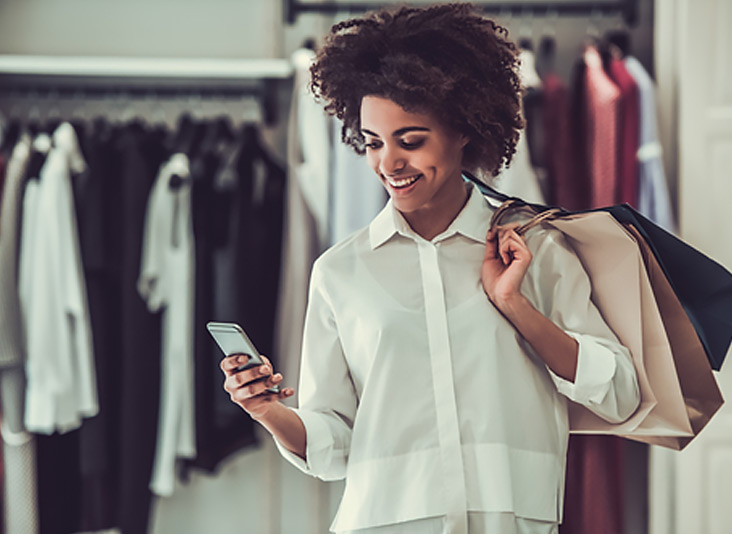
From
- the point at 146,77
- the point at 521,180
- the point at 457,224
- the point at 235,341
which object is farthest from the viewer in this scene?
the point at 146,77

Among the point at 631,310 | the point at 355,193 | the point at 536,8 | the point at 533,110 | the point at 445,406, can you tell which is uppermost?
the point at 536,8

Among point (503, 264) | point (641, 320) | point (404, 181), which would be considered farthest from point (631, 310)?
point (404, 181)

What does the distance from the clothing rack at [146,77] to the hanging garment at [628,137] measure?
87 centimetres

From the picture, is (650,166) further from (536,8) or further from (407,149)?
(407,149)

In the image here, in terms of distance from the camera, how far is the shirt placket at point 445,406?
82cm

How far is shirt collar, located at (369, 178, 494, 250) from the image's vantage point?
0.88 metres

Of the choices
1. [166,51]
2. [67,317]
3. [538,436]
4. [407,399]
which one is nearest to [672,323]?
[538,436]

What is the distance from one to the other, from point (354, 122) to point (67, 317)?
4.19ft

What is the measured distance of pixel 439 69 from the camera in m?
0.79

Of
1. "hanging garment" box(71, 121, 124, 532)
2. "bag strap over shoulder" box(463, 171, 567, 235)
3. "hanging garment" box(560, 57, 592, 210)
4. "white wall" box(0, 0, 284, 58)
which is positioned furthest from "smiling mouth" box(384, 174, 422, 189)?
"white wall" box(0, 0, 284, 58)

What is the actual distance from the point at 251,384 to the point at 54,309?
1.25m

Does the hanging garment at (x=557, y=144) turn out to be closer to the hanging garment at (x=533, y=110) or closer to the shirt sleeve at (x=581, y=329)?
the hanging garment at (x=533, y=110)

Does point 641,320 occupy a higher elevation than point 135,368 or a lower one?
higher

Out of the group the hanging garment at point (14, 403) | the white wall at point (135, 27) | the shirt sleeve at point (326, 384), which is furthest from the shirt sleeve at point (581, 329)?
the white wall at point (135, 27)
